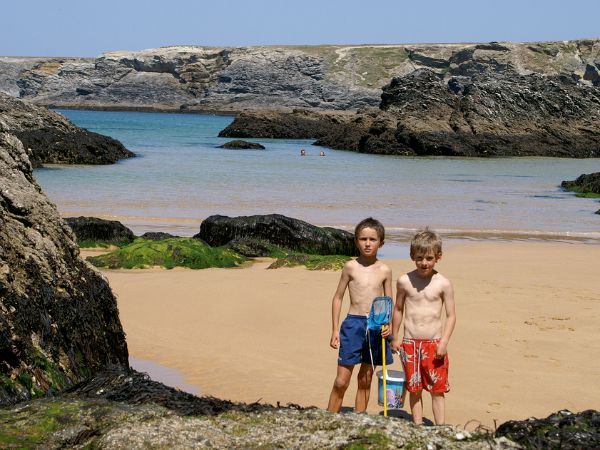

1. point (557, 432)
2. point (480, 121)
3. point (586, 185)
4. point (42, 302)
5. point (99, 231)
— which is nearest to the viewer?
point (557, 432)

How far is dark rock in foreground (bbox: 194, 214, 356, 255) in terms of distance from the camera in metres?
13.0

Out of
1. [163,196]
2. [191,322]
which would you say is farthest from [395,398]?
[163,196]

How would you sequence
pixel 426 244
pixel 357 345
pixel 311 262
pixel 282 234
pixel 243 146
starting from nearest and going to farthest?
pixel 426 244, pixel 357 345, pixel 311 262, pixel 282 234, pixel 243 146

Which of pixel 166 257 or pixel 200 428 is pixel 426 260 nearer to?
pixel 200 428

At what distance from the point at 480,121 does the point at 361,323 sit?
4802 cm

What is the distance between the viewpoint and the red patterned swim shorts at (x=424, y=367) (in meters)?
4.82

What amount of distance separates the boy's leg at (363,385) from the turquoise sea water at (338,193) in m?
10.5

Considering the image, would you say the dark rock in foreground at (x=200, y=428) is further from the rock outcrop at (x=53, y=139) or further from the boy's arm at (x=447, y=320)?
the rock outcrop at (x=53, y=139)

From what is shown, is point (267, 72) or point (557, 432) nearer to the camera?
point (557, 432)

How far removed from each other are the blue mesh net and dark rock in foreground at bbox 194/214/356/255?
8023 millimetres

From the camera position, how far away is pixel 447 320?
489 centimetres

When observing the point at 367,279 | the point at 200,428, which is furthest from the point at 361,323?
the point at 200,428

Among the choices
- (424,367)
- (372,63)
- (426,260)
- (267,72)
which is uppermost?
(372,63)

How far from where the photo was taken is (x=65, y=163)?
33.8 meters
